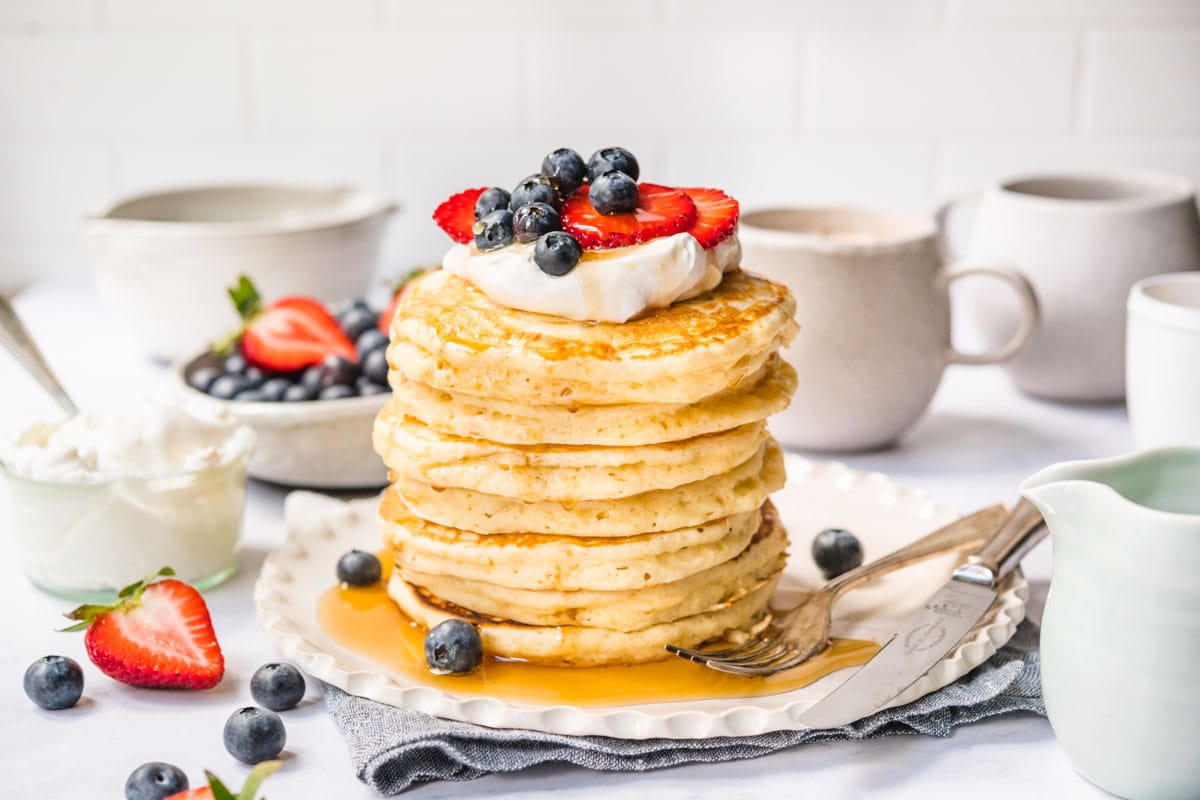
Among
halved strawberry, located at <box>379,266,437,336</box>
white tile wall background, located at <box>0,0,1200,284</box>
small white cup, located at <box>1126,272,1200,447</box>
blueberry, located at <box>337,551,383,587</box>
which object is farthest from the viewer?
white tile wall background, located at <box>0,0,1200,284</box>

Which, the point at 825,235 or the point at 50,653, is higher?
the point at 825,235

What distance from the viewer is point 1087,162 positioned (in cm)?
277

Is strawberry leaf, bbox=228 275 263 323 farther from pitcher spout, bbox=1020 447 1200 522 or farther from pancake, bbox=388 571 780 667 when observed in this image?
pitcher spout, bbox=1020 447 1200 522

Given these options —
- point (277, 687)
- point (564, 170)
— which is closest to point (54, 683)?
point (277, 687)

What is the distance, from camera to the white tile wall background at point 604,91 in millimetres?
2666

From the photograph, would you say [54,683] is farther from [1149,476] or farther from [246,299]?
[1149,476]

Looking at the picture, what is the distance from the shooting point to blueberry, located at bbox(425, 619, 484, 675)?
3.98 ft

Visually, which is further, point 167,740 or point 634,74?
point 634,74

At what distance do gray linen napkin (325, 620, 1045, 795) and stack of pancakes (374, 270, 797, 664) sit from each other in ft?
0.49

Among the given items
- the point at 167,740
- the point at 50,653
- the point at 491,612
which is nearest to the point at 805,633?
the point at 491,612

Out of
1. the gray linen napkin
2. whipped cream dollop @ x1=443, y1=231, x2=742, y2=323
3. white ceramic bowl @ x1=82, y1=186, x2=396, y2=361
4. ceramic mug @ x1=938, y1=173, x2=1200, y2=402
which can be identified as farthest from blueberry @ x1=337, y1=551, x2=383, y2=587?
ceramic mug @ x1=938, y1=173, x2=1200, y2=402

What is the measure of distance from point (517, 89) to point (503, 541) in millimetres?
1679

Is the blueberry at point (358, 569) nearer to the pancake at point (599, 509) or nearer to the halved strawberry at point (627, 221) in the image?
the pancake at point (599, 509)

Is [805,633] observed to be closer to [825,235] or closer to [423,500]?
[423,500]
